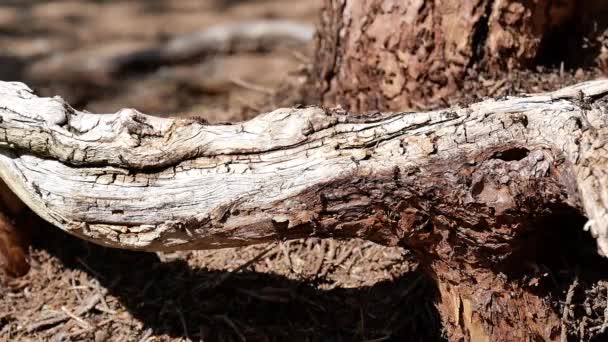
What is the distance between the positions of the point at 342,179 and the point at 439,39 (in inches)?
42.8

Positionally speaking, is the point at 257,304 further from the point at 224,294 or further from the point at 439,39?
the point at 439,39

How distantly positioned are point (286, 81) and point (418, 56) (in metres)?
0.96

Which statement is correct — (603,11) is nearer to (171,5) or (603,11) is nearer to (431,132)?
(431,132)

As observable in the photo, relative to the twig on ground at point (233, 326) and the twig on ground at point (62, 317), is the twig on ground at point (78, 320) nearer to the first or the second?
the twig on ground at point (62, 317)

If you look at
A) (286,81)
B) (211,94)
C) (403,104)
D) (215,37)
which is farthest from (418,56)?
(215,37)

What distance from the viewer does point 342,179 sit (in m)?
1.86

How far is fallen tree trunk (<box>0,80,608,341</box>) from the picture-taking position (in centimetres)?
181

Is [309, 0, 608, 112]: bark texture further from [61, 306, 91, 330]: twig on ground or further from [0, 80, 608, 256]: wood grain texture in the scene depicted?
[61, 306, 91, 330]: twig on ground

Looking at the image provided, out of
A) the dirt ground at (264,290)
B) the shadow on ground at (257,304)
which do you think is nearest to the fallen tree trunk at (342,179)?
the dirt ground at (264,290)

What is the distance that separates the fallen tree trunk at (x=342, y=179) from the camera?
5.92 feet

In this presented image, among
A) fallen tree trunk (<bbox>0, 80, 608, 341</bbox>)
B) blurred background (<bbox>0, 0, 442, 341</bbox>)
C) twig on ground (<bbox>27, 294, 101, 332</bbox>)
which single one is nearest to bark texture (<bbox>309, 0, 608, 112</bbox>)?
blurred background (<bbox>0, 0, 442, 341</bbox>)

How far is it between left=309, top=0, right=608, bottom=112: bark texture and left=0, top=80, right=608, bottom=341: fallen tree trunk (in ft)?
2.93

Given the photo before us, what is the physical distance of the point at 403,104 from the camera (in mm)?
2902

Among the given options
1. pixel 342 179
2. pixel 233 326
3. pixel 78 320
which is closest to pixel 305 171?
pixel 342 179
